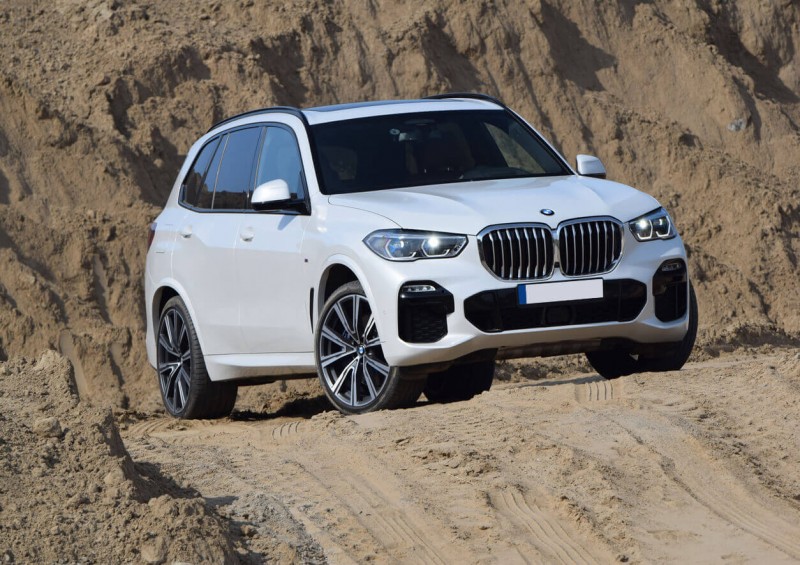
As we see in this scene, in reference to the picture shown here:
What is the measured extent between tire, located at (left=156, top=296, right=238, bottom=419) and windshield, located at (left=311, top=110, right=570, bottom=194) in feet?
5.87

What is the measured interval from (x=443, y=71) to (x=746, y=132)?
488 cm

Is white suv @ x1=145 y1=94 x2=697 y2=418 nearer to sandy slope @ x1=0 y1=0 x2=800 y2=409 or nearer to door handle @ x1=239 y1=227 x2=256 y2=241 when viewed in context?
door handle @ x1=239 y1=227 x2=256 y2=241

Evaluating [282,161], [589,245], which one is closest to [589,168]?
[589,245]

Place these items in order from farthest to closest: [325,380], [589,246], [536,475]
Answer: [325,380] → [589,246] → [536,475]

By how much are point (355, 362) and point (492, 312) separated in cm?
90

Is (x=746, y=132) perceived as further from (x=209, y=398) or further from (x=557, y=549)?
(x=557, y=549)

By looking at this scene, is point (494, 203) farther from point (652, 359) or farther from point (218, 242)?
point (218, 242)

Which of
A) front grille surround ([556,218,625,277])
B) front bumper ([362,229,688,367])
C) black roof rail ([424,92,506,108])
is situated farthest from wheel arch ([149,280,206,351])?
front grille surround ([556,218,625,277])

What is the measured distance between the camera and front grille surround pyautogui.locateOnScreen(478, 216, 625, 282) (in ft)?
27.0

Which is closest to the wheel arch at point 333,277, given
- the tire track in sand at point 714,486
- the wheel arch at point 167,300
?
the wheel arch at point 167,300

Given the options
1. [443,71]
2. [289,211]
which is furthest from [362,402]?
[443,71]

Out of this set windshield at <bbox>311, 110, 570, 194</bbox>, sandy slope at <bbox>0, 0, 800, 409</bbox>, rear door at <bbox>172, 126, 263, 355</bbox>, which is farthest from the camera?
sandy slope at <bbox>0, 0, 800, 409</bbox>

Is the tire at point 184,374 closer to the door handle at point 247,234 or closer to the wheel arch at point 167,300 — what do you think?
the wheel arch at point 167,300

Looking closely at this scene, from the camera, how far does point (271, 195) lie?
887 cm
